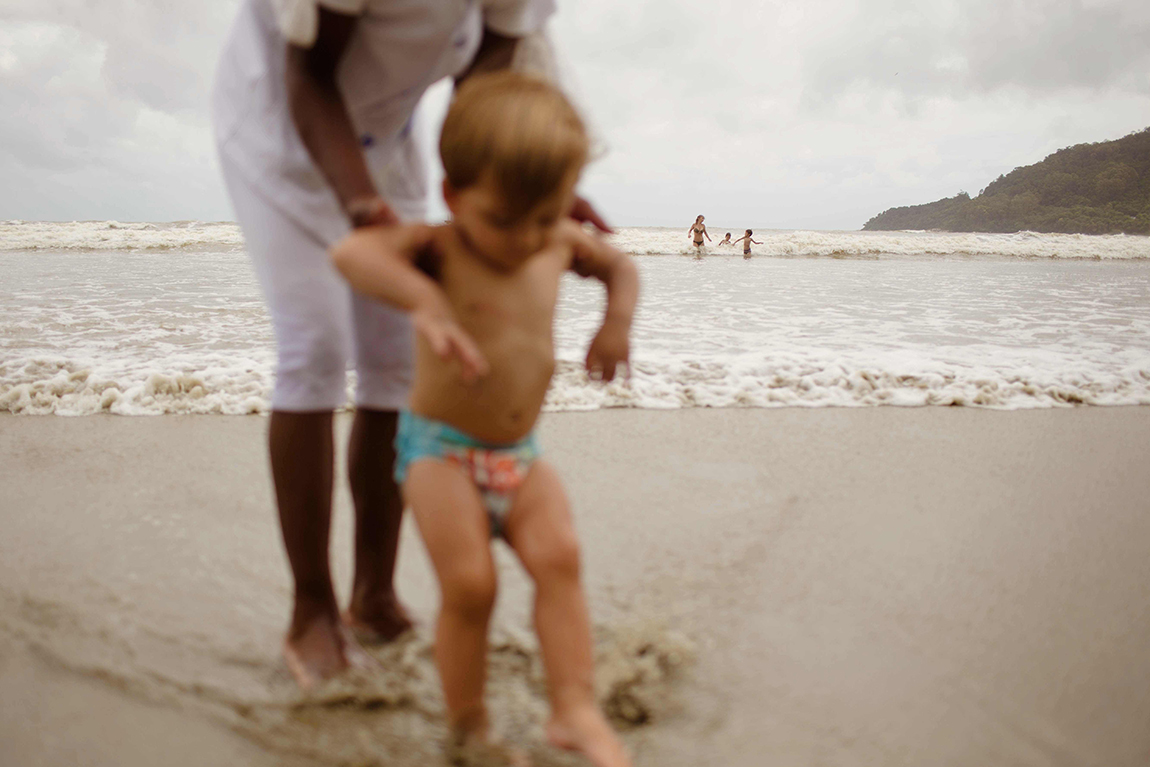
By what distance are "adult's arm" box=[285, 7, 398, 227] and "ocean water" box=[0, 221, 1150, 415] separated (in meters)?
2.57

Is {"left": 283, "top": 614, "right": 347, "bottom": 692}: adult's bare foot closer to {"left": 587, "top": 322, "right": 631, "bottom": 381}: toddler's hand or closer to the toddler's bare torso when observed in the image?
the toddler's bare torso

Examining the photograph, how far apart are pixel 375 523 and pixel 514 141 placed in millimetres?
991

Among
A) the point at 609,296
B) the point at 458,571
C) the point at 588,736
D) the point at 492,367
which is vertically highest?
the point at 609,296

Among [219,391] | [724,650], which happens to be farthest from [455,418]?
[219,391]

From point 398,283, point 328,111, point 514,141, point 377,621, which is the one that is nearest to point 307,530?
point 377,621

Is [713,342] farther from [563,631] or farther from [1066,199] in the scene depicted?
[1066,199]

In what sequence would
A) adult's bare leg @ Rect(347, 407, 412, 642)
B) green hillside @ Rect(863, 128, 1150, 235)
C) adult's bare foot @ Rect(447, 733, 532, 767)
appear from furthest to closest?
Answer: green hillside @ Rect(863, 128, 1150, 235) < adult's bare leg @ Rect(347, 407, 412, 642) < adult's bare foot @ Rect(447, 733, 532, 767)

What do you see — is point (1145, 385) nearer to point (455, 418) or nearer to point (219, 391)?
point (455, 418)

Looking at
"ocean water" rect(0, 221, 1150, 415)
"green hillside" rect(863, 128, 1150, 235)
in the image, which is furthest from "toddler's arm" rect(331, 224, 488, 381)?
"green hillside" rect(863, 128, 1150, 235)

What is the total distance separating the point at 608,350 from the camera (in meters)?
1.32

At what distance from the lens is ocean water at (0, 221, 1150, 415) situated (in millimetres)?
3945

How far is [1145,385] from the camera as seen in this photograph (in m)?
4.38

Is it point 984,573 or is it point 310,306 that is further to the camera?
point 984,573

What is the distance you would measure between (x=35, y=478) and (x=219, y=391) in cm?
118
